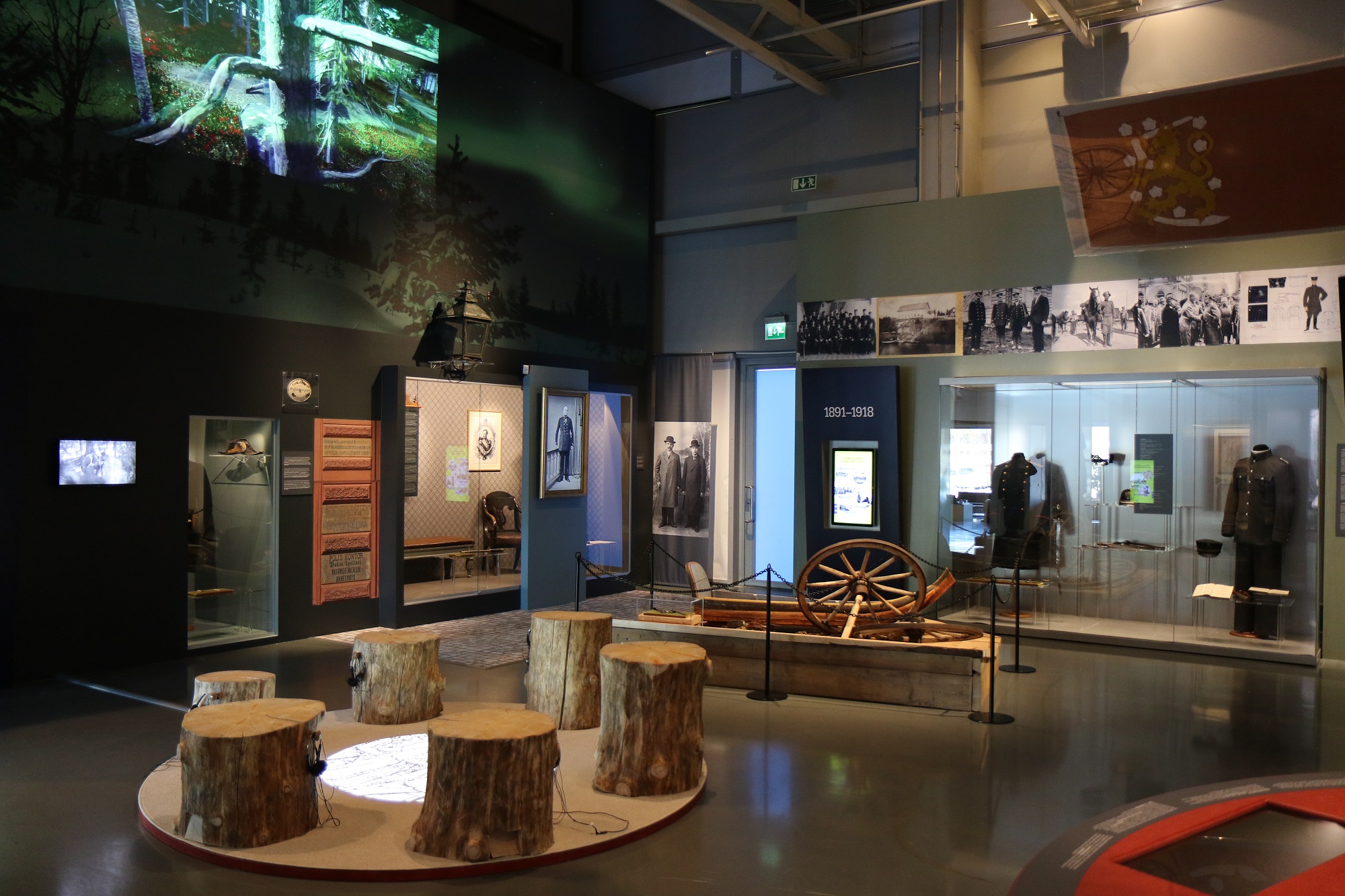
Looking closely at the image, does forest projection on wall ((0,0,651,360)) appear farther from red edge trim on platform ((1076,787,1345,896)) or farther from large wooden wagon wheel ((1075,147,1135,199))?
red edge trim on platform ((1076,787,1345,896))

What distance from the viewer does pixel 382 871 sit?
163 inches

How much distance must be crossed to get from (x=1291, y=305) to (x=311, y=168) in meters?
9.08

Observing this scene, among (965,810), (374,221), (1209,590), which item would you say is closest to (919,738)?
(965,810)

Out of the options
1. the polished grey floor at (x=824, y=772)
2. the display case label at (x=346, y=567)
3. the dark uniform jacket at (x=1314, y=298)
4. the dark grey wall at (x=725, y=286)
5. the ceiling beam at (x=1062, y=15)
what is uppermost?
the ceiling beam at (x=1062, y=15)

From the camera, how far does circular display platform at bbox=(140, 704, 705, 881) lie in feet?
13.8

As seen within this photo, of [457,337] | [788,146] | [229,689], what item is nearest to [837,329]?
[788,146]

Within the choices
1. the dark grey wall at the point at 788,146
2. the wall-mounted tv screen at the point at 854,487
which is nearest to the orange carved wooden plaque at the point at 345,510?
Answer: the wall-mounted tv screen at the point at 854,487

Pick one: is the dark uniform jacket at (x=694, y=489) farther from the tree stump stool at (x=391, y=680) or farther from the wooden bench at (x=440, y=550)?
the tree stump stool at (x=391, y=680)

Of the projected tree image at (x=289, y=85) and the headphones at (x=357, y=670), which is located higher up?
the projected tree image at (x=289, y=85)

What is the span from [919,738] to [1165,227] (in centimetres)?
329

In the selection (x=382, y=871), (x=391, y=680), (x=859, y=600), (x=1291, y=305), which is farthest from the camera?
(x=1291, y=305)

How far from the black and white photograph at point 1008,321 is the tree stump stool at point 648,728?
21.7 ft

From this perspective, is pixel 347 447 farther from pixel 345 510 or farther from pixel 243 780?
pixel 243 780

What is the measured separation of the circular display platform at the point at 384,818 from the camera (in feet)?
13.8
